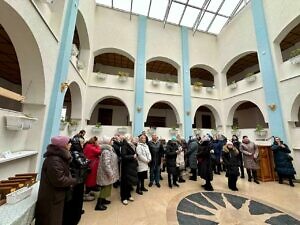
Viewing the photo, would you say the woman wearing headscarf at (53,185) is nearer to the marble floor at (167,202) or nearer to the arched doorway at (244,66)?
the marble floor at (167,202)

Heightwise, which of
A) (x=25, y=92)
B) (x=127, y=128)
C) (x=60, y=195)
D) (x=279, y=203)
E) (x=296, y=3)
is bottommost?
(x=279, y=203)

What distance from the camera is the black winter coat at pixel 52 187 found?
6.26ft

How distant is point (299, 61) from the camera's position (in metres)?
6.36

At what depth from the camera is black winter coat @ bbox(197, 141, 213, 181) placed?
181 inches

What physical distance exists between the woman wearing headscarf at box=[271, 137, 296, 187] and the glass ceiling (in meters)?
8.98

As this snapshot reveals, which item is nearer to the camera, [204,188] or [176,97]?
[204,188]

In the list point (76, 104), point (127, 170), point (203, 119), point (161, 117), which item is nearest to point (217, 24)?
point (203, 119)

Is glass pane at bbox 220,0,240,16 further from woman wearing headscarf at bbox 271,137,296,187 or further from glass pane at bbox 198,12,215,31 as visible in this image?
woman wearing headscarf at bbox 271,137,296,187

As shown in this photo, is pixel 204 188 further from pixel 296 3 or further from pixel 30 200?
pixel 296 3

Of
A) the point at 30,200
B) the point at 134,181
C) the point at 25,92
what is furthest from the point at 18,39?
the point at 134,181

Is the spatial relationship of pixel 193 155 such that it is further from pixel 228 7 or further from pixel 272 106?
pixel 228 7

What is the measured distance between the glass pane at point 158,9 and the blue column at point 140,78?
723 millimetres

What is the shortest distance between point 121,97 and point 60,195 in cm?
735

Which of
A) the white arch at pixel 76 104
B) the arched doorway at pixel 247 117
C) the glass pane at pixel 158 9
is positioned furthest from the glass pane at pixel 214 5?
the white arch at pixel 76 104
